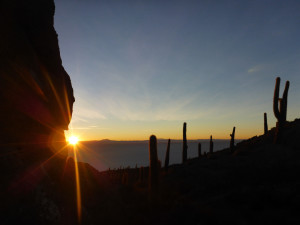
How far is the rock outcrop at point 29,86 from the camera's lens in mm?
6641

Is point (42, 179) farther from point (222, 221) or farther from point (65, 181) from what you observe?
point (222, 221)

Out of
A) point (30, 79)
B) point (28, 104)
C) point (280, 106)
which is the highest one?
point (280, 106)

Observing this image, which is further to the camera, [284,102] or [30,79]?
[284,102]

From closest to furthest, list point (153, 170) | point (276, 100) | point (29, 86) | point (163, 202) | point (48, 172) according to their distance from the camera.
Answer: point (48, 172), point (29, 86), point (163, 202), point (153, 170), point (276, 100)

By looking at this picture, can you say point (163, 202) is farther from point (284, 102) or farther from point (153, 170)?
point (284, 102)

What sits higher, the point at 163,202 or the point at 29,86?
the point at 29,86

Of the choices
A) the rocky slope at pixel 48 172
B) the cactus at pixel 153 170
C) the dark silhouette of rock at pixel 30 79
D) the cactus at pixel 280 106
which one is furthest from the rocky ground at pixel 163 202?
the cactus at pixel 280 106

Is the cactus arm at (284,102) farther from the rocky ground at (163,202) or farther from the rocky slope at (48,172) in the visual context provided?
the rocky slope at (48,172)

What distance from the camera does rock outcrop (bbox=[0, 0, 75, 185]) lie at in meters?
6.64

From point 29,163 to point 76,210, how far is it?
2.30 m

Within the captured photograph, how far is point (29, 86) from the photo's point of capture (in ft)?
24.8

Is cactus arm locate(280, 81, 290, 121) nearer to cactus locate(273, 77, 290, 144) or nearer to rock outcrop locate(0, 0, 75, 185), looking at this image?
cactus locate(273, 77, 290, 144)

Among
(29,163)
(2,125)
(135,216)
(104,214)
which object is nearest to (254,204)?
(135,216)

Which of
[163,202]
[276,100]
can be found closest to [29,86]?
[163,202]
